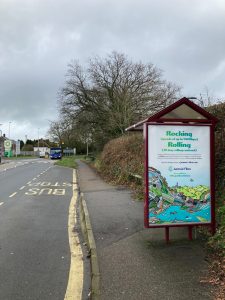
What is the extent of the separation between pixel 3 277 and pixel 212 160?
3973 mm

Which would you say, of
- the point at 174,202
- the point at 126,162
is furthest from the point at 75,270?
the point at 126,162

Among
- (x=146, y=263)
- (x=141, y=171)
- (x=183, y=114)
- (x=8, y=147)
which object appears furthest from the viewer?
(x=8, y=147)

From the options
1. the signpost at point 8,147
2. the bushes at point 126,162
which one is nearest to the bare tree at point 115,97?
the bushes at point 126,162

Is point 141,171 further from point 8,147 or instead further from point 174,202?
point 8,147

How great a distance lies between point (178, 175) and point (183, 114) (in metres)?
1.11

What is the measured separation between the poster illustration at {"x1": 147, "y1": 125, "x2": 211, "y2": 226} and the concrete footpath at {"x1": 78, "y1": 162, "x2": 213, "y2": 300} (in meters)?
0.51

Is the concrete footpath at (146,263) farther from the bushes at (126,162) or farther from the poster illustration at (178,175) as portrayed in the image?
the bushes at (126,162)

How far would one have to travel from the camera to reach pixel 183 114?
24.8 feet

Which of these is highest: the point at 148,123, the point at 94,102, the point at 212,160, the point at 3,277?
the point at 94,102

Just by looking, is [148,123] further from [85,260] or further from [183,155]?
[85,260]

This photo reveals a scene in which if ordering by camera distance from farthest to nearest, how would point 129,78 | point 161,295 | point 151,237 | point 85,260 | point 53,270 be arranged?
1. point 129,78
2. point 151,237
3. point 85,260
4. point 53,270
5. point 161,295

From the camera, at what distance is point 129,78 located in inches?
1752

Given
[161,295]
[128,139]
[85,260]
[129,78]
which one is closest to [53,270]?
[85,260]

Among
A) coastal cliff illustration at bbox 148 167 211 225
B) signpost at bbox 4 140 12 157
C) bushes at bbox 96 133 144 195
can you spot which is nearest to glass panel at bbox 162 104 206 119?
coastal cliff illustration at bbox 148 167 211 225
